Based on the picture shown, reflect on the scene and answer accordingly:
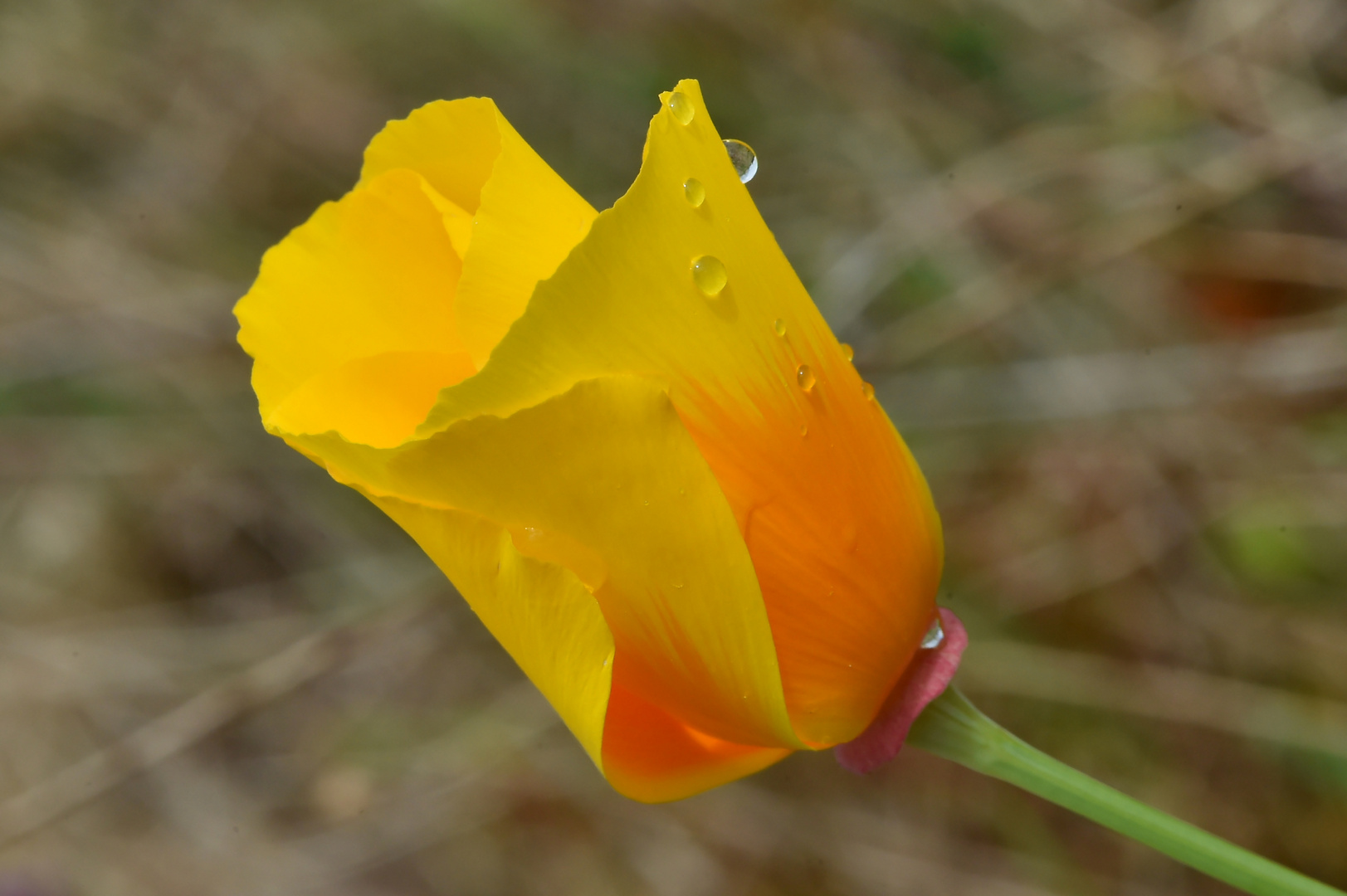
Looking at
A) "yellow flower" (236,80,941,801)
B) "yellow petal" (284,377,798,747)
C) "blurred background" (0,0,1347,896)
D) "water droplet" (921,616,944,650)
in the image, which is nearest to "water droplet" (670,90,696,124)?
"yellow flower" (236,80,941,801)

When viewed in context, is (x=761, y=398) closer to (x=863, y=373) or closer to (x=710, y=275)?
(x=710, y=275)

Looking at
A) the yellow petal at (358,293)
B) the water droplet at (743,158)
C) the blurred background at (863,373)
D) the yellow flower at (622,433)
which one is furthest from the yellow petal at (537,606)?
the blurred background at (863,373)

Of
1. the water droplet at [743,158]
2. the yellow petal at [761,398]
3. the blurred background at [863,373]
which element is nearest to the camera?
the yellow petal at [761,398]

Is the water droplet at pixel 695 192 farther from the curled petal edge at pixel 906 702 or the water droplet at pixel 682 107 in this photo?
the curled petal edge at pixel 906 702

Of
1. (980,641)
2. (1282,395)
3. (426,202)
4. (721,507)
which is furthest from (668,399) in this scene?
(1282,395)

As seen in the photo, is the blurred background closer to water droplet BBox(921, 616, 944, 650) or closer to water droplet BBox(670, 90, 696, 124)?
water droplet BBox(921, 616, 944, 650)

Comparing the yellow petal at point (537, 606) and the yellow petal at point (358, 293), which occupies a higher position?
the yellow petal at point (358, 293)

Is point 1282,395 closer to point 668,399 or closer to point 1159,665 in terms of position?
point 1159,665

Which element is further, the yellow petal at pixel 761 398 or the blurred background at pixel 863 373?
the blurred background at pixel 863 373
